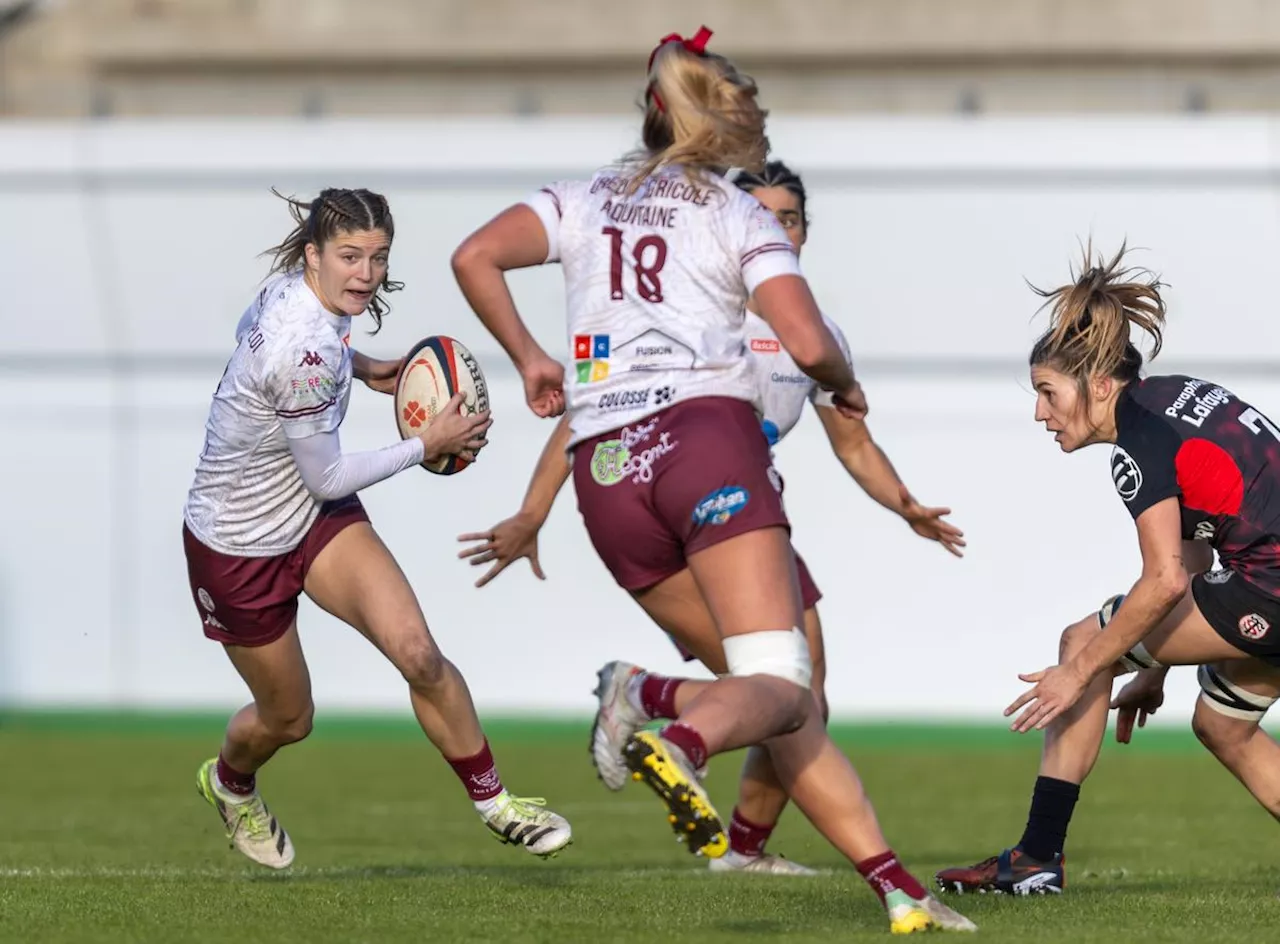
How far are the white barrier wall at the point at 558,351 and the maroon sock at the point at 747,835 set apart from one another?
7.70 meters

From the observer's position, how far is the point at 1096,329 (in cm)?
543

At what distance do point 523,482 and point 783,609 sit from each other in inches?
412

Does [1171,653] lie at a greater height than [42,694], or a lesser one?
greater

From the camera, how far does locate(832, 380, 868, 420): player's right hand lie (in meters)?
4.79

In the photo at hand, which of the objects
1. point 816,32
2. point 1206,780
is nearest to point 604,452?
point 1206,780

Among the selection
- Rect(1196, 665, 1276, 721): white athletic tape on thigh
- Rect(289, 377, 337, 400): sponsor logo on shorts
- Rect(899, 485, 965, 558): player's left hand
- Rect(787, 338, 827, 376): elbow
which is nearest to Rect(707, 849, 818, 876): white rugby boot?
Rect(899, 485, 965, 558): player's left hand

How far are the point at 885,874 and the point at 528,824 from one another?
1.46 m

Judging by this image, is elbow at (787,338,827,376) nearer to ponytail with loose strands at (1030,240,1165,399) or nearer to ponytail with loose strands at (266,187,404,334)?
ponytail with loose strands at (1030,240,1165,399)

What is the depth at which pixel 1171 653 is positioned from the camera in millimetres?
5453

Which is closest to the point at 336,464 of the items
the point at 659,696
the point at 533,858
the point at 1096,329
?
the point at 659,696

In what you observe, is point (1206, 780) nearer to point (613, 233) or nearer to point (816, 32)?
point (613, 233)

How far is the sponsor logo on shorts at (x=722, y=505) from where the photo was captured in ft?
14.8

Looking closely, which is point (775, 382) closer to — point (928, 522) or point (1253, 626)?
point (928, 522)

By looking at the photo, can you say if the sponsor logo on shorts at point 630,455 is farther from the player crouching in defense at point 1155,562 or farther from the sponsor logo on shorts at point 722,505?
the player crouching in defense at point 1155,562
